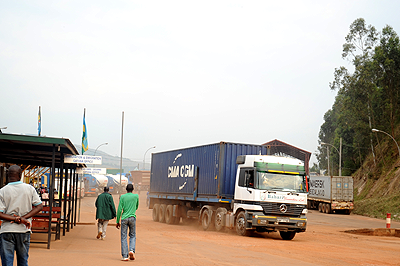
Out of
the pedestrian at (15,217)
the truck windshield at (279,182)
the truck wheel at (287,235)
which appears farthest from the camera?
the truck wheel at (287,235)

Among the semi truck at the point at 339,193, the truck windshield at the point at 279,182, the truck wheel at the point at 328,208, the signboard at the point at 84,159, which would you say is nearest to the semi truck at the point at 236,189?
the truck windshield at the point at 279,182

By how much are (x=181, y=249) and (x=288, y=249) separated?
3.35 meters

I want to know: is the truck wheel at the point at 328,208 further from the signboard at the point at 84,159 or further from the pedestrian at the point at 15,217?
the pedestrian at the point at 15,217

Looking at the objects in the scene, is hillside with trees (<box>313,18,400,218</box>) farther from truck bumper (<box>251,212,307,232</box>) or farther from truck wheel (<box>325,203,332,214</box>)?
truck bumper (<box>251,212,307,232</box>)

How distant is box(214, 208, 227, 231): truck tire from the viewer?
18594 mm

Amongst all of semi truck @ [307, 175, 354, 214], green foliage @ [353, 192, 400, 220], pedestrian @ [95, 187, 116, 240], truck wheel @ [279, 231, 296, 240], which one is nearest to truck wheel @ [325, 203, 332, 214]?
semi truck @ [307, 175, 354, 214]

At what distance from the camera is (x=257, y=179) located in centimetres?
1653

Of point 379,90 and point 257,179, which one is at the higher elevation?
point 379,90

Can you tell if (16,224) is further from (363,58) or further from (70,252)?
(363,58)

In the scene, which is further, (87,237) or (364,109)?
(364,109)

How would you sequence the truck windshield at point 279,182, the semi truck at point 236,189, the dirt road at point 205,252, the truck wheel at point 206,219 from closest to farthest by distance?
the dirt road at point 205,252, the semi truck at point 236,189, the truck windshield at point 279,182, the truck wheel at point 206,219

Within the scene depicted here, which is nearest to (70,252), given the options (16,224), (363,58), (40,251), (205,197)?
(40,251)

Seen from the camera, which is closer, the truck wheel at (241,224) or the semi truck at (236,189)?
the semi truck at (236,189)

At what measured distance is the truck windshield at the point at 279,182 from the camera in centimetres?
1655
